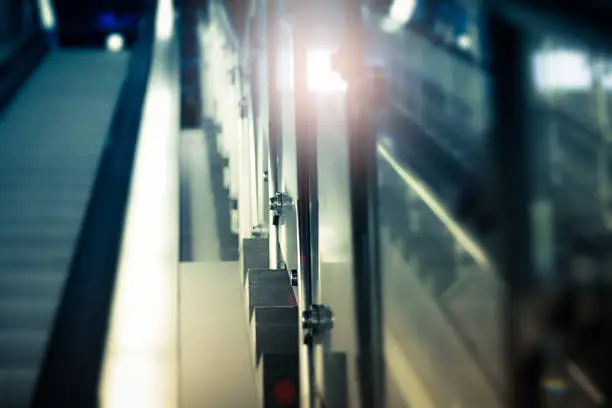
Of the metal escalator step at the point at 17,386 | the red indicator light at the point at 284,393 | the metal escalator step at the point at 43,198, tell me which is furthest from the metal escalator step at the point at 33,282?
the red indicator light at the point at 284,393

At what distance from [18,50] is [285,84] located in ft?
18.0

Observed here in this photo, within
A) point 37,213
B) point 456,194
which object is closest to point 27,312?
point 37,213

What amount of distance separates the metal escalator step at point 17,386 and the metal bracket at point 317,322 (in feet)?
5.32

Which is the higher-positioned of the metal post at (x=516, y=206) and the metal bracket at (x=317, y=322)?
the metal post at (x=516, y=206)

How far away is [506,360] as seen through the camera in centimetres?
109

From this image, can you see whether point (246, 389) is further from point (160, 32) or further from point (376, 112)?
point (160, 32)

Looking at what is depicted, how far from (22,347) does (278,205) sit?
5.37 feet

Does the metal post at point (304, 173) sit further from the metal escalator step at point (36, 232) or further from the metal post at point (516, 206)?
the metal escalator step at point (36, 232)

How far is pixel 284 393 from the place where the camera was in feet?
11.6

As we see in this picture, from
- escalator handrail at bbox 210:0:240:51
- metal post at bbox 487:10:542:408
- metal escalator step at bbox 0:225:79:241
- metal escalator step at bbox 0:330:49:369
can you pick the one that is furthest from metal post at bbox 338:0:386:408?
escalator handrail at bbox 210:0:240:51

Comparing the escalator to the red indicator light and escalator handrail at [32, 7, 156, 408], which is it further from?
the red indicator light

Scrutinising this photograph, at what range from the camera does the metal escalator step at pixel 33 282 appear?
16.1 ft

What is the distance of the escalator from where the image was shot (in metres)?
4.41

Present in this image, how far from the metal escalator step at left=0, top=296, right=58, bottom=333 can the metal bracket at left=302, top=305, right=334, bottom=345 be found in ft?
7.08
